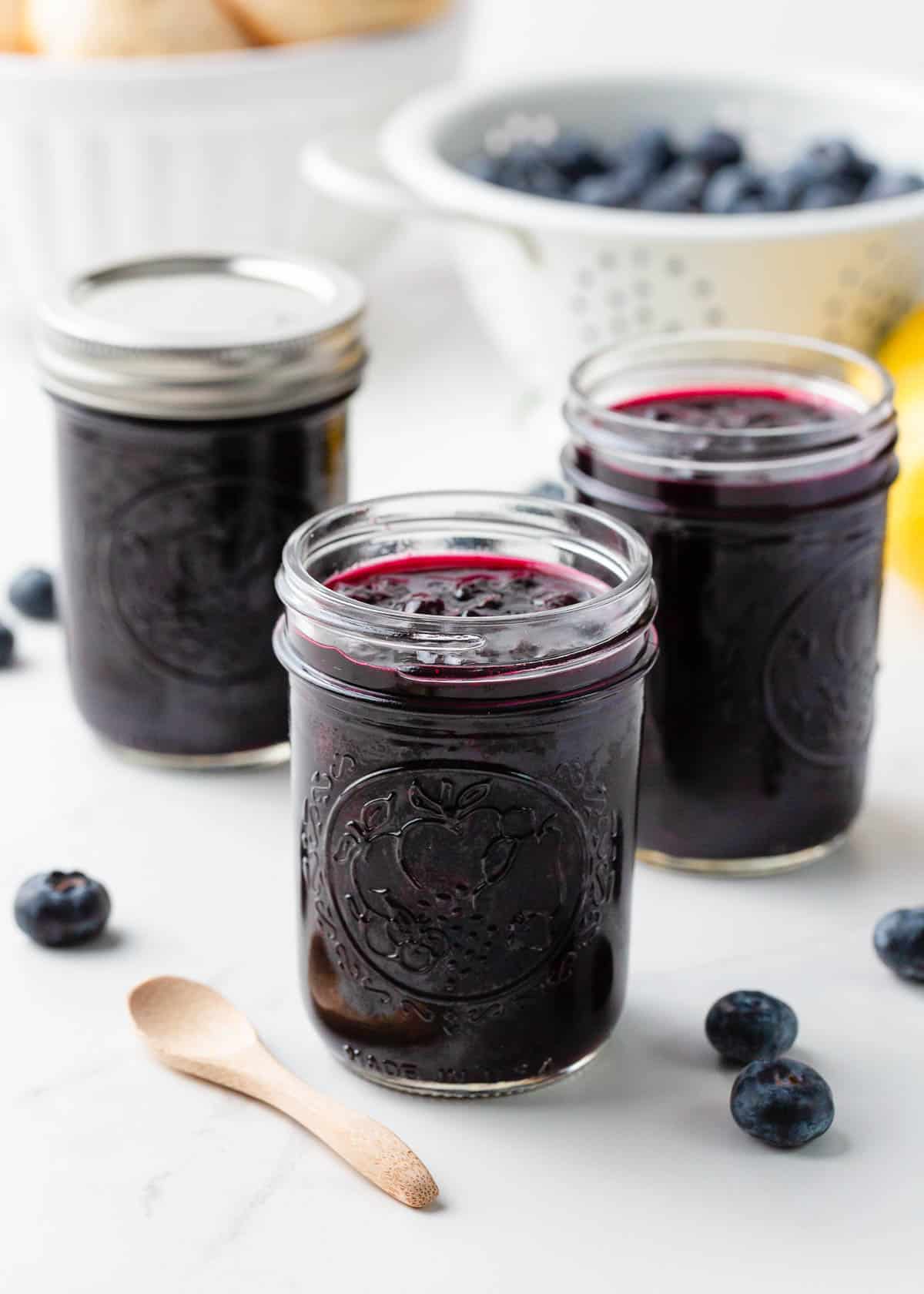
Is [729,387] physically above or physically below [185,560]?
above

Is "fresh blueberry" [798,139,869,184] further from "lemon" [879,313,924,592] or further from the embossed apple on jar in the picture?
the embossed apple on jar

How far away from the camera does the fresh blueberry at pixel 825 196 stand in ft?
6.24

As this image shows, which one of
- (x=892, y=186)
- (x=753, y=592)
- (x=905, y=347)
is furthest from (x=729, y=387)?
(x=892, y=186)

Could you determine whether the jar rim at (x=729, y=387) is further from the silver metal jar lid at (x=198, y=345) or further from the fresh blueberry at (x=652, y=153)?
the fresh blueberry at (x=652, y=153)

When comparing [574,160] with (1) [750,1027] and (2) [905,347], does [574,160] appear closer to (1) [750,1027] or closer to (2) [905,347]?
(2) [905,347]

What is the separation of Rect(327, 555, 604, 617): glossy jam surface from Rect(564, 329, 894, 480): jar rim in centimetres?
17

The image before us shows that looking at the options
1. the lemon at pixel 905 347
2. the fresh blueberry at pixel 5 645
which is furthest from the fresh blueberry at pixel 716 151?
the fresh blueberry at pixel 5 645

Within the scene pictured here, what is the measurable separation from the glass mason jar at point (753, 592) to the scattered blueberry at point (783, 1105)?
0.91ft

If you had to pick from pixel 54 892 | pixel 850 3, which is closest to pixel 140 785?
pixel 54 892

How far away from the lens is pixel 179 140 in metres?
2.09

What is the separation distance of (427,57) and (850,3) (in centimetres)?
86

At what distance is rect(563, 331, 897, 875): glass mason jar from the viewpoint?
1228mm

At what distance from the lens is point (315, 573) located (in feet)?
3.60

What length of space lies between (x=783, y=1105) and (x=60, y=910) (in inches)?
19.9
